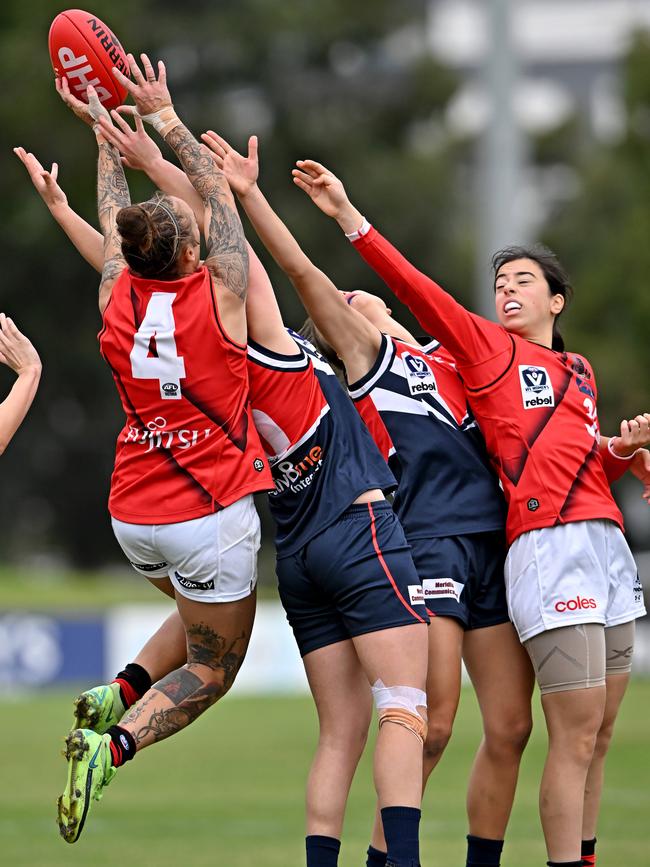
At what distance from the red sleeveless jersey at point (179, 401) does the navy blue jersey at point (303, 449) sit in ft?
0.35

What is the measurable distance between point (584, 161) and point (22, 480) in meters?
16.4

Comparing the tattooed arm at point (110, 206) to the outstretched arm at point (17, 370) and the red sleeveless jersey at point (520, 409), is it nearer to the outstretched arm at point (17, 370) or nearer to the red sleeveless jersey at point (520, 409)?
the outstretched arm at point (17, 370)

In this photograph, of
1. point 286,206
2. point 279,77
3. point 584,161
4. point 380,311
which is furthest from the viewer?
point 584,161

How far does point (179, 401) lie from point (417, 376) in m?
1.08

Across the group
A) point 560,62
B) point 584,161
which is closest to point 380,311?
point 584,161

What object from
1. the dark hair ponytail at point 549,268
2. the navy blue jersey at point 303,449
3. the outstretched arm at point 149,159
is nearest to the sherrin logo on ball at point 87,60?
the outstretched arm at point 149,159

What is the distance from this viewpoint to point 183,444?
5.81 m

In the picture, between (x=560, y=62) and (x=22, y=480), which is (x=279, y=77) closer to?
(x=22, y=480)

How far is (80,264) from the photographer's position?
33.8 metres

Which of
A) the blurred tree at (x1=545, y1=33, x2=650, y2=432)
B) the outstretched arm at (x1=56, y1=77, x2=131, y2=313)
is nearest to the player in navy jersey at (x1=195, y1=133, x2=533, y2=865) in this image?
the outstretched arm at (x1=56, y1=77, x2=131, y2=313)

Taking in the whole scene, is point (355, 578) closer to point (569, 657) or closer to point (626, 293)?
point (569, 657)

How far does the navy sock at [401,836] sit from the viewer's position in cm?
554

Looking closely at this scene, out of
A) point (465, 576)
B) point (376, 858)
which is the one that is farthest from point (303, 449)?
point (376, 858)

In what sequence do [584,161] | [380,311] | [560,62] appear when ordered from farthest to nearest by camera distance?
1. [560,62]
2. [584,161]
3. [380,311]
